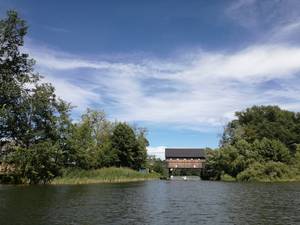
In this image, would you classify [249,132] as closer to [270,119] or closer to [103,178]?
[270,119]

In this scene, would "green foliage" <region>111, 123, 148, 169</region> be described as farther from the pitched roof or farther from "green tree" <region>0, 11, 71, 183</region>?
the pitched roof

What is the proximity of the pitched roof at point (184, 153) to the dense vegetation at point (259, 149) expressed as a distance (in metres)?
58.3

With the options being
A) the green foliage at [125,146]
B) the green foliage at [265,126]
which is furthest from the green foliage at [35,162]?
the green foliage at [265,126]

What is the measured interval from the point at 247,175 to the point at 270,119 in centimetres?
3594

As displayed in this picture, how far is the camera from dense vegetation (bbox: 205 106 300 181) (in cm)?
9650

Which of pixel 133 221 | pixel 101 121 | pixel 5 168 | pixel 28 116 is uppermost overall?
pixel 101 121

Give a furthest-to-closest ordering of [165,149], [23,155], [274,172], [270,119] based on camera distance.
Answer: [165,149] < [270,119] < [274,172] < [23,155]

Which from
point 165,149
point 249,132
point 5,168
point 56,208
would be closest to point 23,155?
point 5,168

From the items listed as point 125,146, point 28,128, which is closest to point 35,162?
point 28,128

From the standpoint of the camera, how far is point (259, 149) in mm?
103500

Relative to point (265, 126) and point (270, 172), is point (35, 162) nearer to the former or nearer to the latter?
point (270, 172)

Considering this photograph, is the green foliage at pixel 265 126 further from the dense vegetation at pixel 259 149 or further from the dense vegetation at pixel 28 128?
the dense vegetation at pixel 28 128

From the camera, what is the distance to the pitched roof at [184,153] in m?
193

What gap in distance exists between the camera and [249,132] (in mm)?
121312
